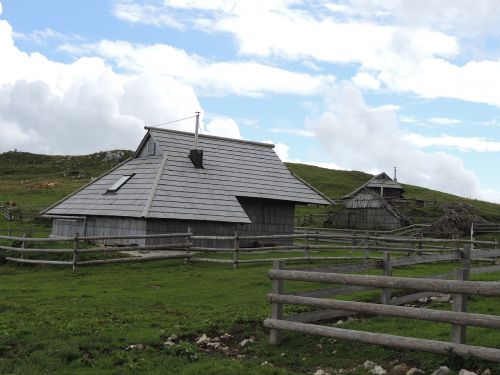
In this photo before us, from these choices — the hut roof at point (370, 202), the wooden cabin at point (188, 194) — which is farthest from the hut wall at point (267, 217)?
the hut roof at point (370, 202)

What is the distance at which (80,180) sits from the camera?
264 feet

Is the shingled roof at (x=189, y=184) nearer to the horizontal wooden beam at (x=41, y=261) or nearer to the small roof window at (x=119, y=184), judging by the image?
the small roof window at (x=119, y=184)

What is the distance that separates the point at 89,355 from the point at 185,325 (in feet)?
6.93

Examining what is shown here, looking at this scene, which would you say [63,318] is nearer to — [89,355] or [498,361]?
[89,355]

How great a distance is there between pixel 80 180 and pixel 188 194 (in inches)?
2186

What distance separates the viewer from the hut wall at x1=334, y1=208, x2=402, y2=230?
2383 inches

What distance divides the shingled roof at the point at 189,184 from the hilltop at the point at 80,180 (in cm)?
2827

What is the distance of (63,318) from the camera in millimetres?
11711

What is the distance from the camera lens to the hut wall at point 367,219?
2383 inches

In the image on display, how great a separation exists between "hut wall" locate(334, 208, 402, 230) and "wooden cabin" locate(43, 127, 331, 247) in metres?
28.1

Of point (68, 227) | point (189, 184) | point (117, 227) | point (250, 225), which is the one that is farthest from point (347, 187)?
point (117, 227)

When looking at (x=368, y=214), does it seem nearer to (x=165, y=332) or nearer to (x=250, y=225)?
(x=250, y=225)

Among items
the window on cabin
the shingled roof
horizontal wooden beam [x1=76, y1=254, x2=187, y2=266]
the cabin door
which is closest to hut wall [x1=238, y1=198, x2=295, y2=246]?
the shingled roof

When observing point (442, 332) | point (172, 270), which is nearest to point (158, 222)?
point (172, 270)
